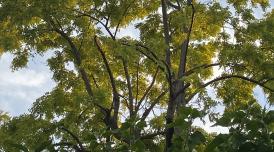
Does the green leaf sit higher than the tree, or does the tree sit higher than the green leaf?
the tree

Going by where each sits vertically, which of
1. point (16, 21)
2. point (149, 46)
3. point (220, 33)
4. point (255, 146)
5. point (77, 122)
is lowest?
point (255, 146)

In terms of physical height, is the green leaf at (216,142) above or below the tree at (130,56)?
below

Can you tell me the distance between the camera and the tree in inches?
539

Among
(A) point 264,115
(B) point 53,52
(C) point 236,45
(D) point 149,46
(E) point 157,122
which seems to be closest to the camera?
(A) point 264,115

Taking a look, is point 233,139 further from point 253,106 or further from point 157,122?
point 157,122

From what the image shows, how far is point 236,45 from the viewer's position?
49.7 ft

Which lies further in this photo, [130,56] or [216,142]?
[130,56]

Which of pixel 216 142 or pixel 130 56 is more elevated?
pixel 130 56

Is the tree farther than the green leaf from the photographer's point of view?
Yes

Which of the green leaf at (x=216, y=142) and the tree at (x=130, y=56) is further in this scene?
the tree at (x=130, y=56)

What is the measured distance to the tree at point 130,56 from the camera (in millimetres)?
13703

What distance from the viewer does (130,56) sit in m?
12.7

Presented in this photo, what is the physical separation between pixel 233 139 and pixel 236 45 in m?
12.7

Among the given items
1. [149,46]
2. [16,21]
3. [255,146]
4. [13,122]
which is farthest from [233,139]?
[13,122]
